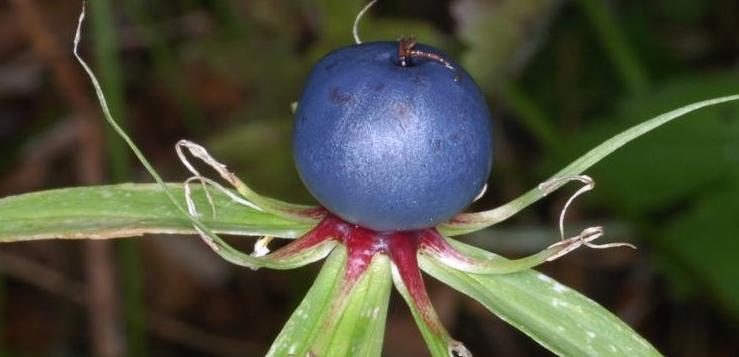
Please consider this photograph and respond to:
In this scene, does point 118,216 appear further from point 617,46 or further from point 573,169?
point 617,46

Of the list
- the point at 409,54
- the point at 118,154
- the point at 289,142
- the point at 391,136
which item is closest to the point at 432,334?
the point at 391,136

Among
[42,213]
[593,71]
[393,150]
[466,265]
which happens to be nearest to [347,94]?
[393,150]

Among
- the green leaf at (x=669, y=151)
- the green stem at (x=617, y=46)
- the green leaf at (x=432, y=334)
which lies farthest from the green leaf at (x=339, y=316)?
the green stem at (x=617, y=46)

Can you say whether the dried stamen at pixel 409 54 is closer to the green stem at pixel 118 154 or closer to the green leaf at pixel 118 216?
the green leaf at pixel 118 216

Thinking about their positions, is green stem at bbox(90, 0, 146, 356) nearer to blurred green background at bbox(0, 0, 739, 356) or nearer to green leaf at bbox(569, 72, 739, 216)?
blurred green background at bbox(0, 0, 739, 356)

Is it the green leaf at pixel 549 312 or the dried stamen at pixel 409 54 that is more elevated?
the dried stamen at pixel 409 54

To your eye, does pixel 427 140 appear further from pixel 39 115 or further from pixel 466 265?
pixel 39 115
